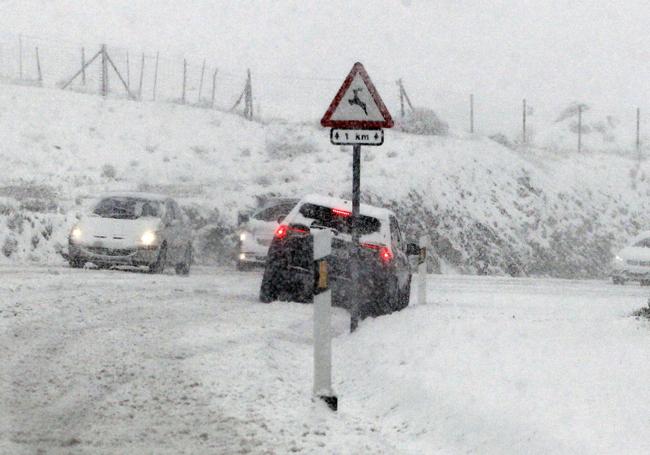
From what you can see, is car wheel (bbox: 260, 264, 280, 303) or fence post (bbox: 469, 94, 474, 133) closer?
car wheel (bbox: 260, 264, 280, 303)

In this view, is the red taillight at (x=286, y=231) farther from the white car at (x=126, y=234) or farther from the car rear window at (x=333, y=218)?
the white car at (x=126, y=234)

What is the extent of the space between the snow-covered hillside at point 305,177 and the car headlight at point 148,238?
855cm

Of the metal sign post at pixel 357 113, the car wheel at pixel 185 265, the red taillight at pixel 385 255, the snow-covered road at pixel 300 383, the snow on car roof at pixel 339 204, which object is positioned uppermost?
the metal sign post at pixel 357 113

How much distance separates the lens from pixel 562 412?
251 inches

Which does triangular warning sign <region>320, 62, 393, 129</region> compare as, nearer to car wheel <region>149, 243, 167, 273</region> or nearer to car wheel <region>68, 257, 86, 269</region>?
car wheel <region>149, 243, 167, 273</region>

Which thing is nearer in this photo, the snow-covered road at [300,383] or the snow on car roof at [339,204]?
the snow-covered road at [300,383]

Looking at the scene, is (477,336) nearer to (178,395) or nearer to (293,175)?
(178,395)

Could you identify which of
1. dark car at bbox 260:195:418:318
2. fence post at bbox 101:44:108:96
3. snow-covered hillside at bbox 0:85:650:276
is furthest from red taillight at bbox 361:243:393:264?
fence post at bbox 101:44:108:96

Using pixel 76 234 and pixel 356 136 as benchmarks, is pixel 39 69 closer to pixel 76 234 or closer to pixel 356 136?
pixel 76 234

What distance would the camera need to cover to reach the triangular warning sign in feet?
34.3

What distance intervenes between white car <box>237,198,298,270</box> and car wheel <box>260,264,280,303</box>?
6459 mm

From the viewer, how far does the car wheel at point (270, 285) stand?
13.4m

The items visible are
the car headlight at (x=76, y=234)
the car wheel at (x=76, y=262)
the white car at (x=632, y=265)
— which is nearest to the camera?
the car headlight at (x=76, y=234)

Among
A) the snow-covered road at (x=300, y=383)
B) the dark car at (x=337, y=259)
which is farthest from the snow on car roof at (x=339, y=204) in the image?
the snow-covered road at (x=300, y=383)
